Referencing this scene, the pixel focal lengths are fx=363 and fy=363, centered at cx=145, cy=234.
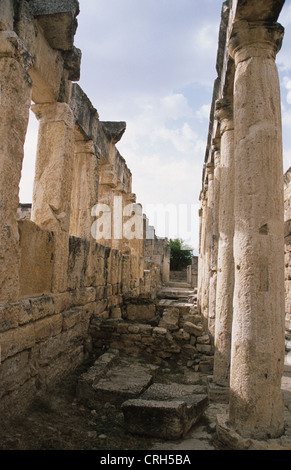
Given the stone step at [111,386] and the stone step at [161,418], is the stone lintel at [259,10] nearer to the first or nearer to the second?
the stone step at [161,418]

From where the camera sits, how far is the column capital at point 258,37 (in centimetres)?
381

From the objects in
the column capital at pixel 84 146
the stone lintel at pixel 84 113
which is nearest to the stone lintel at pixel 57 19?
the stone lintel at pixel 84 113

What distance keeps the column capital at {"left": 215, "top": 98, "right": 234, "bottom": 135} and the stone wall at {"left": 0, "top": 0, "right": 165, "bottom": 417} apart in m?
2.46

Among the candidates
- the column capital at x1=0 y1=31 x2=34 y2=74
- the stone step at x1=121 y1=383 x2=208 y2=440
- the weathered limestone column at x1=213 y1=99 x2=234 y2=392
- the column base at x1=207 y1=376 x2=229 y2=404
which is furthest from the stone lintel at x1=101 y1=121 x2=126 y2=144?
the stone step at x1=121 y1=383 x2=208 y2=440

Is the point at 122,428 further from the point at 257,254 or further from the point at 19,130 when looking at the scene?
the point at 19,130

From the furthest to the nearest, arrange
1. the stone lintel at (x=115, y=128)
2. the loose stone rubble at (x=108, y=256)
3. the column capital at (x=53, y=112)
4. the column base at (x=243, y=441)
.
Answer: the stone lintel at (x=115, y=128) → the column capital at (x=53, y=112) → the loose stone rubble at (x=108, y=256) → the column base at (x=243, y=441)

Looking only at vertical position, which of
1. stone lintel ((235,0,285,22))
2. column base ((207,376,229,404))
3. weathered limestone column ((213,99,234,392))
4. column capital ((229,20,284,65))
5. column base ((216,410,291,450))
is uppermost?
stone lintel ((235,0,285,22))

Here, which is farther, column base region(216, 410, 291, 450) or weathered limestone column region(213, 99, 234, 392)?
weathered limestone column region(213, 99, 234, 392)

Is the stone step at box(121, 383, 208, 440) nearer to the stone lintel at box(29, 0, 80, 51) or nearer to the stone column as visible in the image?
the stone column

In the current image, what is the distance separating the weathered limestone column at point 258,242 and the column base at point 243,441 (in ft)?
0.21

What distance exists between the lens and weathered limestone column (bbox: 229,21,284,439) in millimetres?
3406

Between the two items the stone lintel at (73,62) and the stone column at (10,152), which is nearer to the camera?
the stone column at (10,152)

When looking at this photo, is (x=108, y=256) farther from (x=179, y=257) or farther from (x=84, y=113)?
(x=179, y=257)
